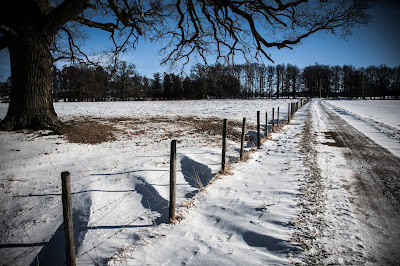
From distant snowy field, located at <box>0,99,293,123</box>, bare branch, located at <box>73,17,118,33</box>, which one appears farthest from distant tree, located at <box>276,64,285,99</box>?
bare branch, located at <box>73,17,118,33</box>

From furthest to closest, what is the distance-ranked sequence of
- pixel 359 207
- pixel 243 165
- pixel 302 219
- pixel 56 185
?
pixel 243 165
pixel 56 185
pixel 359 207
pixel 302 219

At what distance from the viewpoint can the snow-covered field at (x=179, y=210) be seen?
8.22 ft

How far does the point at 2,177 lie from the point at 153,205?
4075 millimetres

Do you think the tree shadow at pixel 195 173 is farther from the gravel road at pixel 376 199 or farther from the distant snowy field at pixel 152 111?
the distant snowy field at pixel 152 111

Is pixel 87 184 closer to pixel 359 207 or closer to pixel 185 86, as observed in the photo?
pixel 359 207

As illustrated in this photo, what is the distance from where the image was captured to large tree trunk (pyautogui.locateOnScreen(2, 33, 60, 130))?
7.78 metres

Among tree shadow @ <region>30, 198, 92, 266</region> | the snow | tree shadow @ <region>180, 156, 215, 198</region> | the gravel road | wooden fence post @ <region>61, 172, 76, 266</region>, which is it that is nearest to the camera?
wooden fence post @ <region>61, 172, 76, 266</region>

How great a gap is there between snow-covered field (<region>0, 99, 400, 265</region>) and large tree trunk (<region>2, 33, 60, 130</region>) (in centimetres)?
183

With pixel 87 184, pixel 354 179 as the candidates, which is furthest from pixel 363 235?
pixel 87 184

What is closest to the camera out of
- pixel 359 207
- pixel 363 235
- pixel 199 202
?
pixel 363 235

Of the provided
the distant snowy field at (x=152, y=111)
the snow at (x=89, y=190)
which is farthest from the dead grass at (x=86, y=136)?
the distant snowy field at (x=152, y=111)

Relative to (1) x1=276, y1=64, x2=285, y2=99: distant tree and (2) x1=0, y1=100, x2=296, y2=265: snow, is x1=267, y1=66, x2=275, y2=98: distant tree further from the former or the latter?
(2) x1=0, y1=100, x2=296, y2=265: snow

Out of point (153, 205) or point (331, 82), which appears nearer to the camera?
point (153, 205)

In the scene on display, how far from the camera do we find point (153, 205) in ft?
12.7
